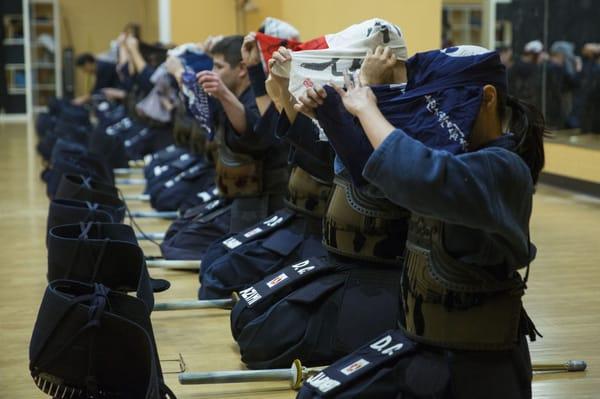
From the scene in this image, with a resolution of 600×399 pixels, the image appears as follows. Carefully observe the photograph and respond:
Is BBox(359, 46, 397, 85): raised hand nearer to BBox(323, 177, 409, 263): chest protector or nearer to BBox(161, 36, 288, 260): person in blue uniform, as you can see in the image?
BBox(323, 177, 409, 263): chest protector

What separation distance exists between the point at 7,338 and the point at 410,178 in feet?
8.48

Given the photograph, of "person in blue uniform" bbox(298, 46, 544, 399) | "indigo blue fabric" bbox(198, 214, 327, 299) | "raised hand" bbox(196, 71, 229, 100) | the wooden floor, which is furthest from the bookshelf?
"person in blue uniform" bbox(298, 46, 544, 399)

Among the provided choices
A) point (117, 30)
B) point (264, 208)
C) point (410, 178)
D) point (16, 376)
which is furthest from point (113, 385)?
point (117, 30)

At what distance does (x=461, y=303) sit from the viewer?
2.71 meters

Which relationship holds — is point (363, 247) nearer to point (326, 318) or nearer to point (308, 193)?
point (326, 318)

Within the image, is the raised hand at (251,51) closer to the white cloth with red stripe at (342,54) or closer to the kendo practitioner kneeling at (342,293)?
the white cloth with red stripe at (342,54)

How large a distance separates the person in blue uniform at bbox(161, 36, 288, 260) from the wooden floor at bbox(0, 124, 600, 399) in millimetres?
356

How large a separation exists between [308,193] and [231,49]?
1590 millimetres

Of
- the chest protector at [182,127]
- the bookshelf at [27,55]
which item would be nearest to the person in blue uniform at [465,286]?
the chest protector at [182,127]

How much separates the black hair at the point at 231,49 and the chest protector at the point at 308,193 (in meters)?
1.35

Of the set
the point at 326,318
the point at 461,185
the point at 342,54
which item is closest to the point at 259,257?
the point at 326,318

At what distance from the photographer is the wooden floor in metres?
3.60

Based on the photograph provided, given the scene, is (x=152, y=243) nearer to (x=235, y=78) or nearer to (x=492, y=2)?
(x=235, y=78)

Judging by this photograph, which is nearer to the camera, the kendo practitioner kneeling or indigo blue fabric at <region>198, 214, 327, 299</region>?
the kendo practitioner kneeling
